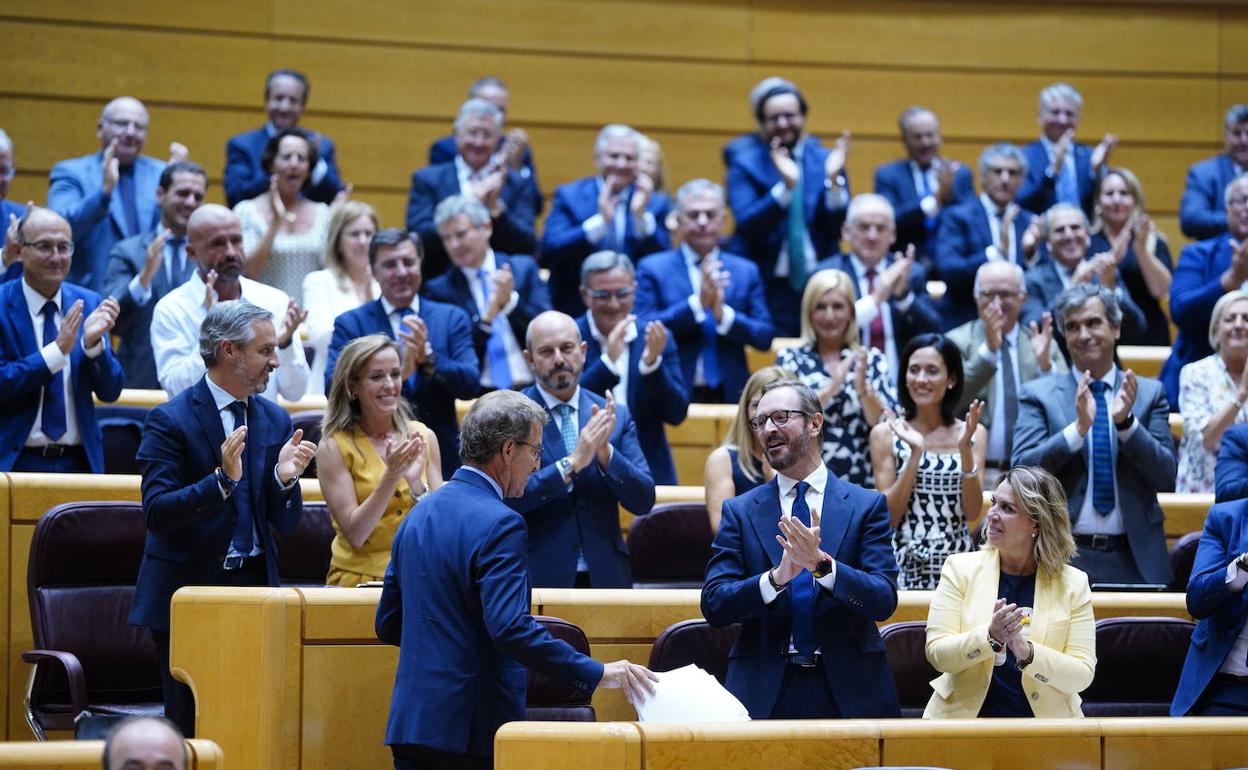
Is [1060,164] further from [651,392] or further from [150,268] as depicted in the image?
[150,268]

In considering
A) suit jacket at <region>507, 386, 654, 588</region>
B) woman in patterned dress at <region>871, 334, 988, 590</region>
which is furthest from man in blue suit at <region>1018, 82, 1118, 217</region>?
suit jacket at <region>507, 386, 654, 588</region>

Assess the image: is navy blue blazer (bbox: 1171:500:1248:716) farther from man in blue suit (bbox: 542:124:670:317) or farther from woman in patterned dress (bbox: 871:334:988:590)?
man in blue suit (bbox: 542:124:670:317)

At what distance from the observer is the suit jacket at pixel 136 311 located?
5441mm

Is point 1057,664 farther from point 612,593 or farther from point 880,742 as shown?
point 612,593

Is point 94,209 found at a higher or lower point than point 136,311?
higher

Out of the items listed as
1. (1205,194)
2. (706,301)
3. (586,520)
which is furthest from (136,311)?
(1205,194)

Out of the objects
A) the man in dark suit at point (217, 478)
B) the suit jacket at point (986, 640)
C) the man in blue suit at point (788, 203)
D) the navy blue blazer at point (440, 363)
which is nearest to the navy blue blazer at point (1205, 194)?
the man in blue suit at point (788, 203)

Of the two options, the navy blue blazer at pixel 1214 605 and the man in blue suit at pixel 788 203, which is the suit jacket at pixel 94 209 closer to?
the man in blue suit at pixel 788 203

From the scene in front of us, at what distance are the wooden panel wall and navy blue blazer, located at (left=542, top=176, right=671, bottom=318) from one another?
164 cm

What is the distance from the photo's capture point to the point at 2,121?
7379 mm

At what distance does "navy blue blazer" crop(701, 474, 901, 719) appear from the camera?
11.0ft

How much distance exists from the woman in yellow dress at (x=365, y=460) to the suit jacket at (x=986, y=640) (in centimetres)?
124

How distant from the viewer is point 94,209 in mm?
5953

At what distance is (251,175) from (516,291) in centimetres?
139
